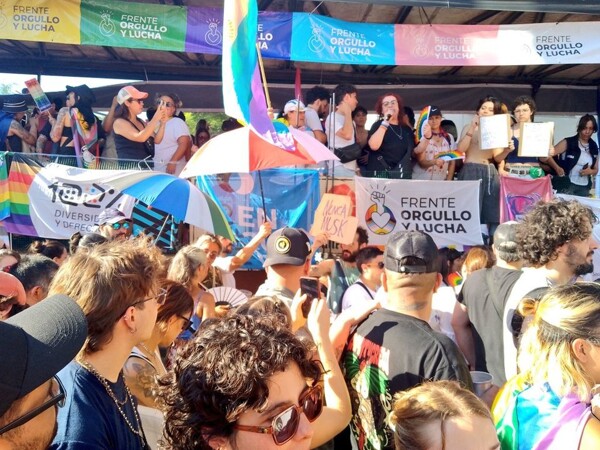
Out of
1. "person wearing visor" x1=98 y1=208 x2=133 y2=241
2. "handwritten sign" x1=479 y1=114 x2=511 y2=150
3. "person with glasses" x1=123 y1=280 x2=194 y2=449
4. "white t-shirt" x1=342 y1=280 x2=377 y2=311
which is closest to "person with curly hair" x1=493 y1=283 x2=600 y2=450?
"person with glasses" x1=123 y1=280 x2=194 y2=449

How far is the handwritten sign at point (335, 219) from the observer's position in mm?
5832

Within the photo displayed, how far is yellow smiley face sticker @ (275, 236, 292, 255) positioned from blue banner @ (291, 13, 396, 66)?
571 centimetres

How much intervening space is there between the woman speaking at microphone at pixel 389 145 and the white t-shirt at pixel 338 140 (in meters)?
0.25

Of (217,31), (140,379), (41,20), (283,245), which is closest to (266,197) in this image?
(217,31)

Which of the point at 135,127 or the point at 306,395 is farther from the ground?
the point at 135,127

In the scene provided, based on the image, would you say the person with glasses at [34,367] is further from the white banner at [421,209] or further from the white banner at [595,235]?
the white banner at [595,235]

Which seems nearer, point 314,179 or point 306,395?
point 306,395

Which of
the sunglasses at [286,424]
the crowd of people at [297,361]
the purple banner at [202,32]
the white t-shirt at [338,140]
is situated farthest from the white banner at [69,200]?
the sunglasses at [286,424]

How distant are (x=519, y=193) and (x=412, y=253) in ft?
21.9

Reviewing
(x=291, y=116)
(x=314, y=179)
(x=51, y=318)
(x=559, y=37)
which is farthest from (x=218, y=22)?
(x=51, y=318)

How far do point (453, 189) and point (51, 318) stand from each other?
7.19m

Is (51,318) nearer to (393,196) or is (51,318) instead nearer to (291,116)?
(393,196)

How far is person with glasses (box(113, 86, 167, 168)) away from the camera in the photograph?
853cm

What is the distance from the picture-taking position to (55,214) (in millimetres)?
7758
